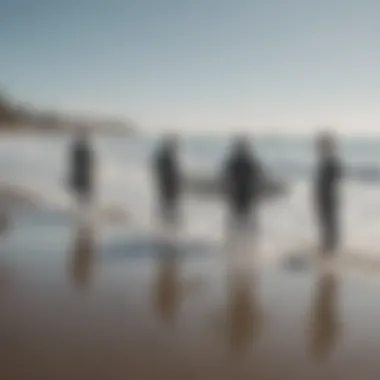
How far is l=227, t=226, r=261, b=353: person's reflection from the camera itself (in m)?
4.41

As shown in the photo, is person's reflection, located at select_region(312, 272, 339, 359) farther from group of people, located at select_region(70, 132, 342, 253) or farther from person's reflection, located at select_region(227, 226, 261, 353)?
group of people, located at select_region(70, 132, 342, 253)

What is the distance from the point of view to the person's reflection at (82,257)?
586cm

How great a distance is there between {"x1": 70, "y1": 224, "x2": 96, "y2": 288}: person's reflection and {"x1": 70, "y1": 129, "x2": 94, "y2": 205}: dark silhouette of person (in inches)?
116

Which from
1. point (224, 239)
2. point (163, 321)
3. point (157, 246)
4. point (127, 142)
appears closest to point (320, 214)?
point (224, 239)

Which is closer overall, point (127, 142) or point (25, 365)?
point (25, 365)

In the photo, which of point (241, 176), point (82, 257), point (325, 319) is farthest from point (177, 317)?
point (241, 176)

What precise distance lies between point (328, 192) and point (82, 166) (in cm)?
551

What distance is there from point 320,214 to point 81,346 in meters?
4.71

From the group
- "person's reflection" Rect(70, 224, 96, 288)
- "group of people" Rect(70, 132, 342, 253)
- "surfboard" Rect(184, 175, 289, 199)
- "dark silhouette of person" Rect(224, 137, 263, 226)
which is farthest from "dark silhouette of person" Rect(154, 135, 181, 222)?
"surfboard" Rect(184, 175, 289, 199)

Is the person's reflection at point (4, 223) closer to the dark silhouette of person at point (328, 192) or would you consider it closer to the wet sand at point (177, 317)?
the wet sand at point (177, 317)

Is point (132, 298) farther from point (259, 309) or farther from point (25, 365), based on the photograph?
point (25, 365)

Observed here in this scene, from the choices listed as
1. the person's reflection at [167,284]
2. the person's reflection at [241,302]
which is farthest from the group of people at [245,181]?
the person's reflection at [167,284]

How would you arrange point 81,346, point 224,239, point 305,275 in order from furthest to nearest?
point 224,239 < point 305,275 < point 81,346

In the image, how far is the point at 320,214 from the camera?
8.05 metres
